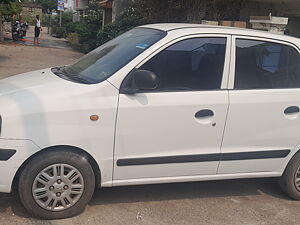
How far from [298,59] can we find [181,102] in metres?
1.46

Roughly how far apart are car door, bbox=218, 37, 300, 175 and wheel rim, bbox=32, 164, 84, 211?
145cm

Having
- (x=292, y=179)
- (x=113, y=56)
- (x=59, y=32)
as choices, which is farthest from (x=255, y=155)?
(x=59, y=32)

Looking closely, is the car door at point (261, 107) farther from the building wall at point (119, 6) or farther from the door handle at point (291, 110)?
the building wall at point (119, 6)

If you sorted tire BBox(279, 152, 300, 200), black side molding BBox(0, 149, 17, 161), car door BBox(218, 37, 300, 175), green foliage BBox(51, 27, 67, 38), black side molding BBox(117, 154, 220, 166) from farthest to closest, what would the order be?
green foliage BBox(51, 27, 67, 38) → tire BBox(279, 152, 300, 200) → car door BBox(218, 37, 300, 175) → black side molding BBox(117, 154, 220, 166) → black side molding BBox(0, 149, 17, 161)

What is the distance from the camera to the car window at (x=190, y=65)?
135 inches

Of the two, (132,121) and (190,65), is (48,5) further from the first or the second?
(132,121)

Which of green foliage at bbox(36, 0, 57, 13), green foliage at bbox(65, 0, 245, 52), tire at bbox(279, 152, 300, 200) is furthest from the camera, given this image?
green foliage at bbox(36, 0, 57, 13)

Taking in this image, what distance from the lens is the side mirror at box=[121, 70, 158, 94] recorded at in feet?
10.5

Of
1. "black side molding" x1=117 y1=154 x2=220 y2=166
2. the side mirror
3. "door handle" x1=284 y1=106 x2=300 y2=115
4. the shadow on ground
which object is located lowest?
the shadow on ground

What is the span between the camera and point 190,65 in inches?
139

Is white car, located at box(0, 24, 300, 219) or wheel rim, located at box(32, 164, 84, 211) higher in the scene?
white car, located at box(0, 24, 300, 219)

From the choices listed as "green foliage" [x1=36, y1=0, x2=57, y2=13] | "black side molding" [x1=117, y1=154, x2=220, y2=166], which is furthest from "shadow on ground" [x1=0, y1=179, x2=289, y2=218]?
"green foliage" [x1=36, y1=0, x2=57, y2=13]

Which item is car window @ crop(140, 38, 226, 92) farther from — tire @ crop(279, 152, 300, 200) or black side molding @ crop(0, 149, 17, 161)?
black side molding @ crop(0, 149, 17, 161)

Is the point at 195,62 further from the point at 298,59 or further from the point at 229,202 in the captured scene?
the point at 229,202
